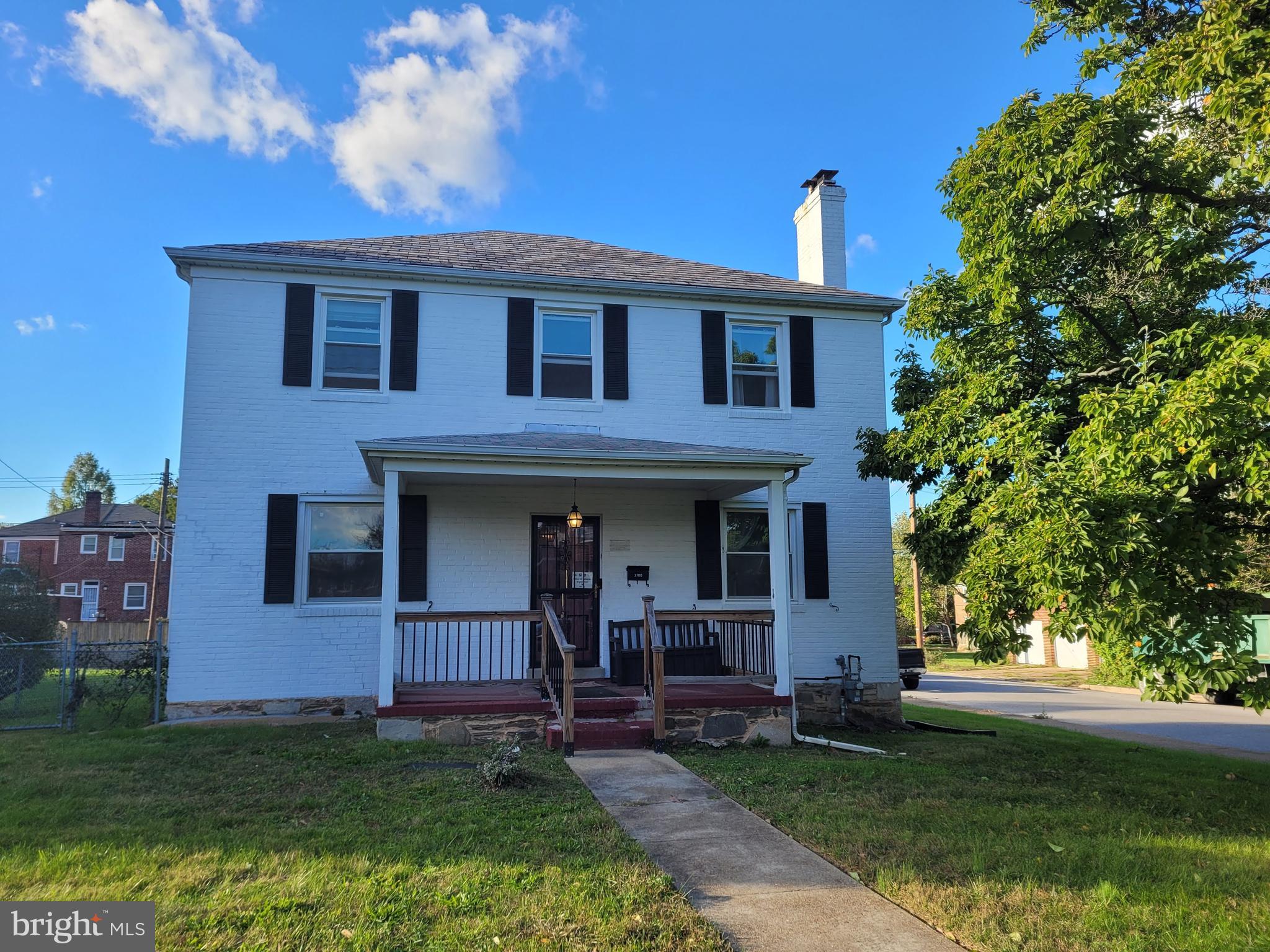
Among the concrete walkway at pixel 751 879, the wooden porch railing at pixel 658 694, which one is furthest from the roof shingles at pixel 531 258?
the concrete walkway at pixel 751 879

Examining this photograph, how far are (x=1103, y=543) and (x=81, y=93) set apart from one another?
15665mm

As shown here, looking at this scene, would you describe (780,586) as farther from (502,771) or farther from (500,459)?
(502,771)

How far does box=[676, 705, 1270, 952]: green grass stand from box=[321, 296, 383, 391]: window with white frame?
6604 mm

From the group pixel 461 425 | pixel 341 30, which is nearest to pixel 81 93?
pixel 341 30

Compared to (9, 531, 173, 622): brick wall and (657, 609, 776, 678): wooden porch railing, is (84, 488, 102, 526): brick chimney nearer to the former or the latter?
(9, 531, 173, 622): brick wall

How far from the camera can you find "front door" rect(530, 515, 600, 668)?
1085cm

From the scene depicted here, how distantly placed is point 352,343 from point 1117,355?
9143mm

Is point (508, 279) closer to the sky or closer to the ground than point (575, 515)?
closer to the sky

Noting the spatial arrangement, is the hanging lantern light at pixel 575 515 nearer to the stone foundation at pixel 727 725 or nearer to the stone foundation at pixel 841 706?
the stone foundation at pixel 727 725

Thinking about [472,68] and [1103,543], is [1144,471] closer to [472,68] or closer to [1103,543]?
[1103,543]

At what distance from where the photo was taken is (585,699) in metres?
8.59

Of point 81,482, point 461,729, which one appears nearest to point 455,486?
point 461,729

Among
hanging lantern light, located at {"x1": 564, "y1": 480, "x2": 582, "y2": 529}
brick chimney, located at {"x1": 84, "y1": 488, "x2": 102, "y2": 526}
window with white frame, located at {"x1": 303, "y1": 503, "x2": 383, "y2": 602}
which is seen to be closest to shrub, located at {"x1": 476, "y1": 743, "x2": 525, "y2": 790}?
hanging lantern light, located at {"x1": 564, "y1": 480, "x2": 582, "y2": 529}

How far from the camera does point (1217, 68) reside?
17.3 feet
